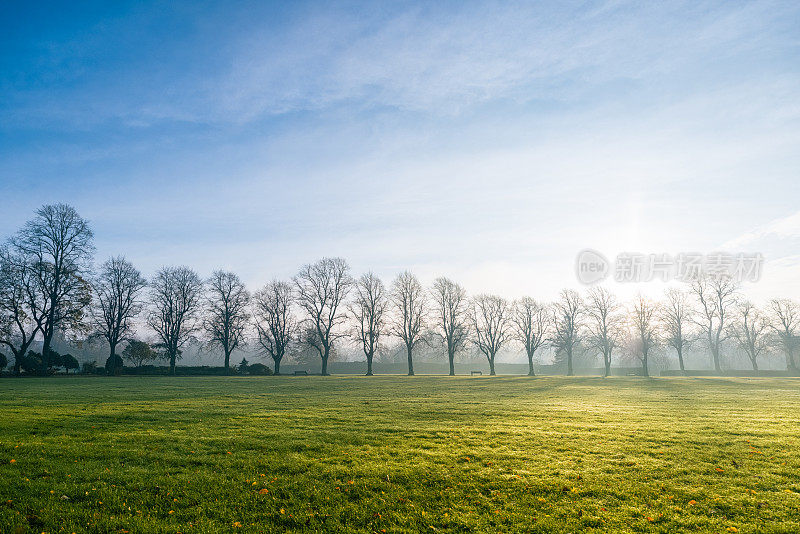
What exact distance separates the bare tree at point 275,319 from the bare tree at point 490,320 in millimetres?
32428

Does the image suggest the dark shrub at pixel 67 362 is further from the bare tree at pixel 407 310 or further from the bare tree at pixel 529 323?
the bare tree at pixel 529 323

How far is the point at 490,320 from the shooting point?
74.4 metres

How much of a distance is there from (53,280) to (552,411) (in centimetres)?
5393

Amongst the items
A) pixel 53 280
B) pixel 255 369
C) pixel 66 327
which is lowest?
pixel 255 369

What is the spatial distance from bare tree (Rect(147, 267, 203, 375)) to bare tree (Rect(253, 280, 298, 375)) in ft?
30.3

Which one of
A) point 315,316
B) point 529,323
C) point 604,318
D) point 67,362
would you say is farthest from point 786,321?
point 67,362

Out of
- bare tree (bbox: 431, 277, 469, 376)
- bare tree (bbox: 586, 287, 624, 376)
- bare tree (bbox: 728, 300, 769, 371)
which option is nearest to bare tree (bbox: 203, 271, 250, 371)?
bare tree (bbox: 431, 277, 469, 376)

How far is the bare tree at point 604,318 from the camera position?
71250 mm

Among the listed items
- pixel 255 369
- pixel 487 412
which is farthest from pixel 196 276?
pixel 487 412

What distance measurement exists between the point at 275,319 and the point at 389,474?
62.1 meters

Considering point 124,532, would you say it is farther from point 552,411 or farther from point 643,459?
point 552,411

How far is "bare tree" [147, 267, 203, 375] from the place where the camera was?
196 ft

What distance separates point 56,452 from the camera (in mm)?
9562

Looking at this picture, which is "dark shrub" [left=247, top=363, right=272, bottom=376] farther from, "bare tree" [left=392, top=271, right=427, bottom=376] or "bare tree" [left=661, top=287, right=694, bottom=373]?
"bare tree" [left=661, top=287, right=694, bottom=373]
